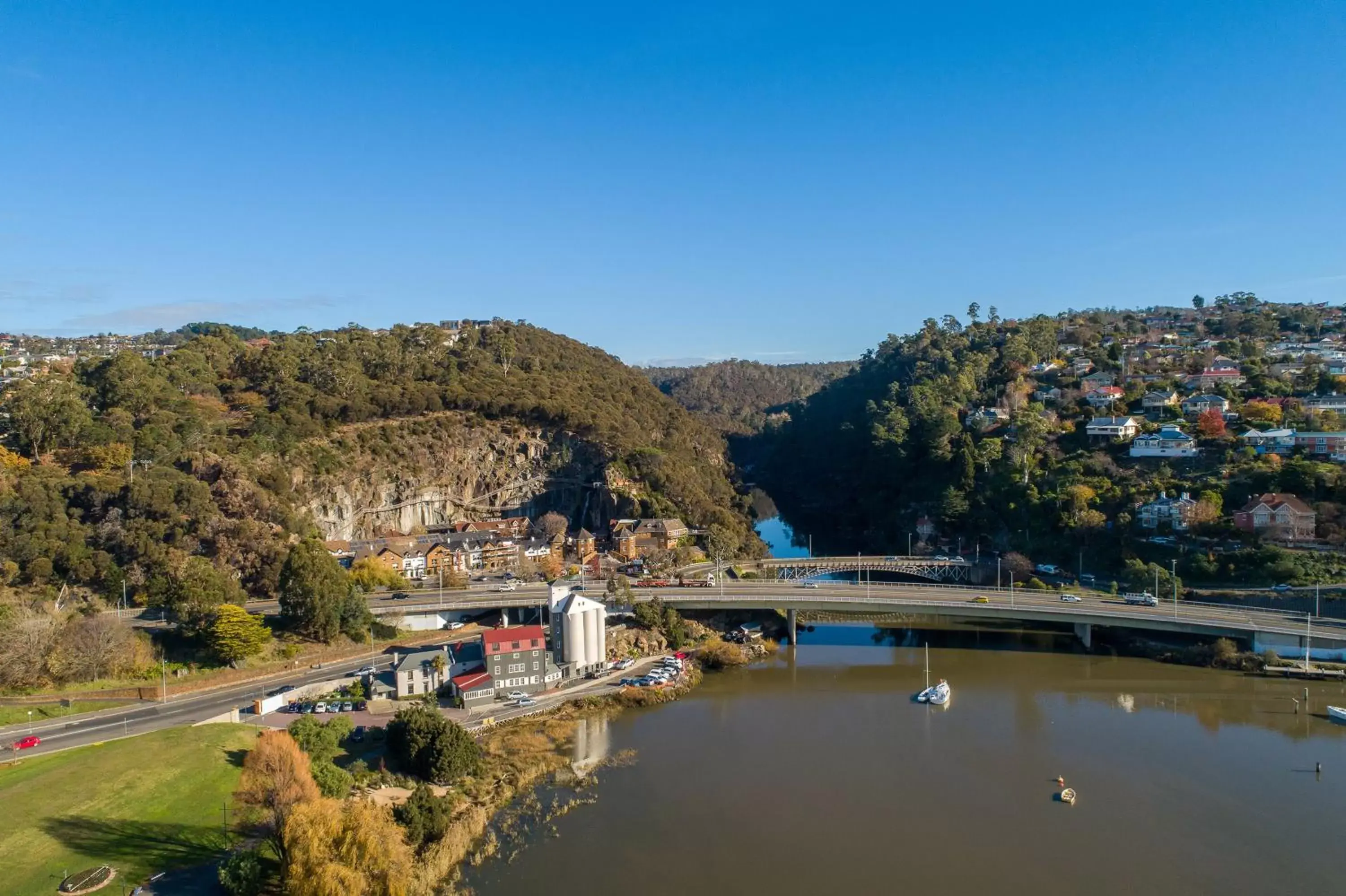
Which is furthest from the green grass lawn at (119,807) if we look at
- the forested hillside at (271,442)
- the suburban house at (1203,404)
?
the suburban house at (1203,404)

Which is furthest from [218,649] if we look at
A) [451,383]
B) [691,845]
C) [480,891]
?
[451,383]

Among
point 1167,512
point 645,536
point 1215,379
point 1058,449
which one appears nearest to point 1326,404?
point 1215,379

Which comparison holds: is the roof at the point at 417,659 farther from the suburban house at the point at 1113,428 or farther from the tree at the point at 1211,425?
the tree at the point at 1211,425

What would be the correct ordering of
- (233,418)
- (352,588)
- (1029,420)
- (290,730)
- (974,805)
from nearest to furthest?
(974,805) < (290,730) < (352,588) < (233,418) < (1029,420)

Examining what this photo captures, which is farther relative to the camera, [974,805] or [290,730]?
[290,730]

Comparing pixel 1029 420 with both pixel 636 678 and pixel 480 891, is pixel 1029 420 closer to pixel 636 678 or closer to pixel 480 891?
pixel 636 678

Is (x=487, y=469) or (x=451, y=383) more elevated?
(x=451, y=383)

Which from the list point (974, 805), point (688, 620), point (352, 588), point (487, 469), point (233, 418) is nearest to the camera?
point (974, 805)
